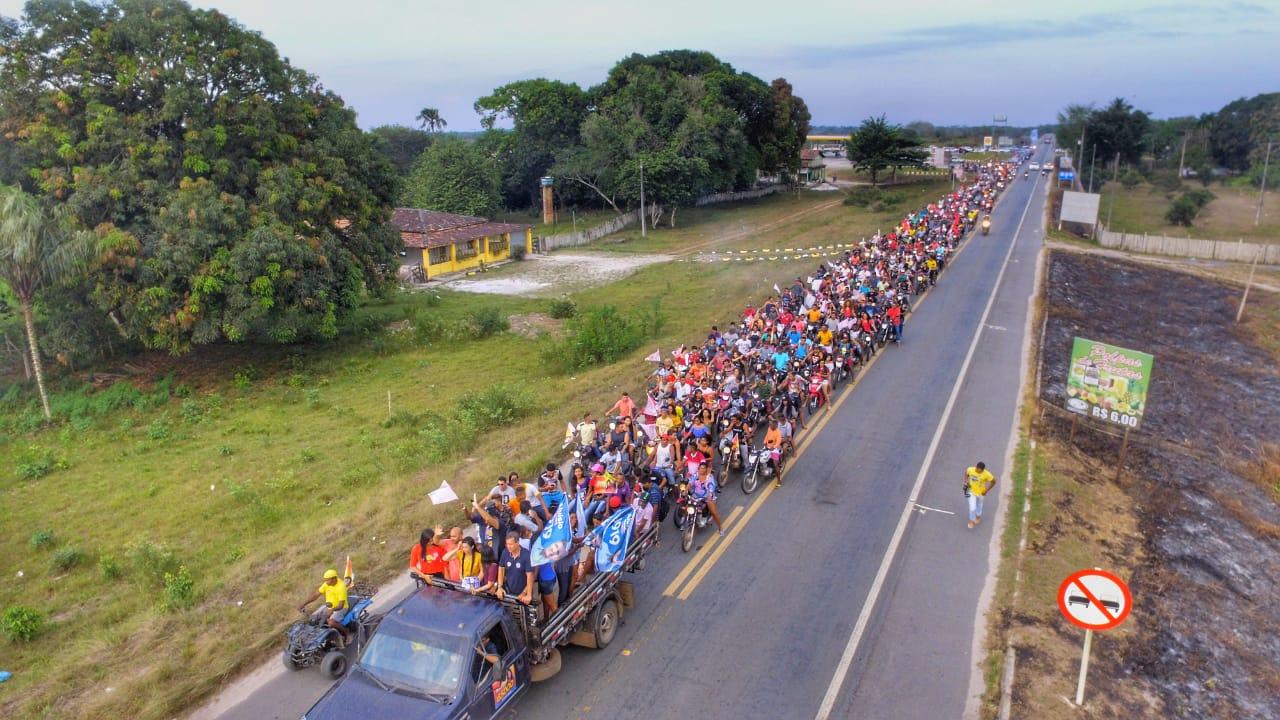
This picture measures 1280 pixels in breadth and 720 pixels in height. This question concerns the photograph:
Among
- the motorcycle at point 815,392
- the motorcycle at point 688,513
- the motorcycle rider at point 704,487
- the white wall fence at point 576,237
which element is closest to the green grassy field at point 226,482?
the motorcycle at point 688,513

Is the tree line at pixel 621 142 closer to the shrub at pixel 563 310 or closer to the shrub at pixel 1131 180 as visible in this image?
the shrub at pixel 563 310

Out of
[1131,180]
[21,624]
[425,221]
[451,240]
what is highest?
[1131,180]

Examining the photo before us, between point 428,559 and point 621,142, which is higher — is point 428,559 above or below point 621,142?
below

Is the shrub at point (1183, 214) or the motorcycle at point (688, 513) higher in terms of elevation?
the shrub at point (1183, 214)

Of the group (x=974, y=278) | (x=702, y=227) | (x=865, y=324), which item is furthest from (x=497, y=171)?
(x=865, y=324)

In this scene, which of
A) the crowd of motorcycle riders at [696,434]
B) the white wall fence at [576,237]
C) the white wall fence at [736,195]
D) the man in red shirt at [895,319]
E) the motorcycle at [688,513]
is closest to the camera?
→ the crowd of motorcycle riders at [696,434]

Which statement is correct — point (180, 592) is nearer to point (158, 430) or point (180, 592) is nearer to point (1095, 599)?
point (158, 430)

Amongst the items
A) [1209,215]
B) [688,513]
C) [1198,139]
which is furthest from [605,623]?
[1198,139]

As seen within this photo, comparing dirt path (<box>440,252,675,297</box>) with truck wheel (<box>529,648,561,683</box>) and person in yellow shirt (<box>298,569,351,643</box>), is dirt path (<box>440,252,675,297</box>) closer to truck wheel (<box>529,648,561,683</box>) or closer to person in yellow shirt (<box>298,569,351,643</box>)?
person in yellow shirt (<box>298,569,351,643</box>)
